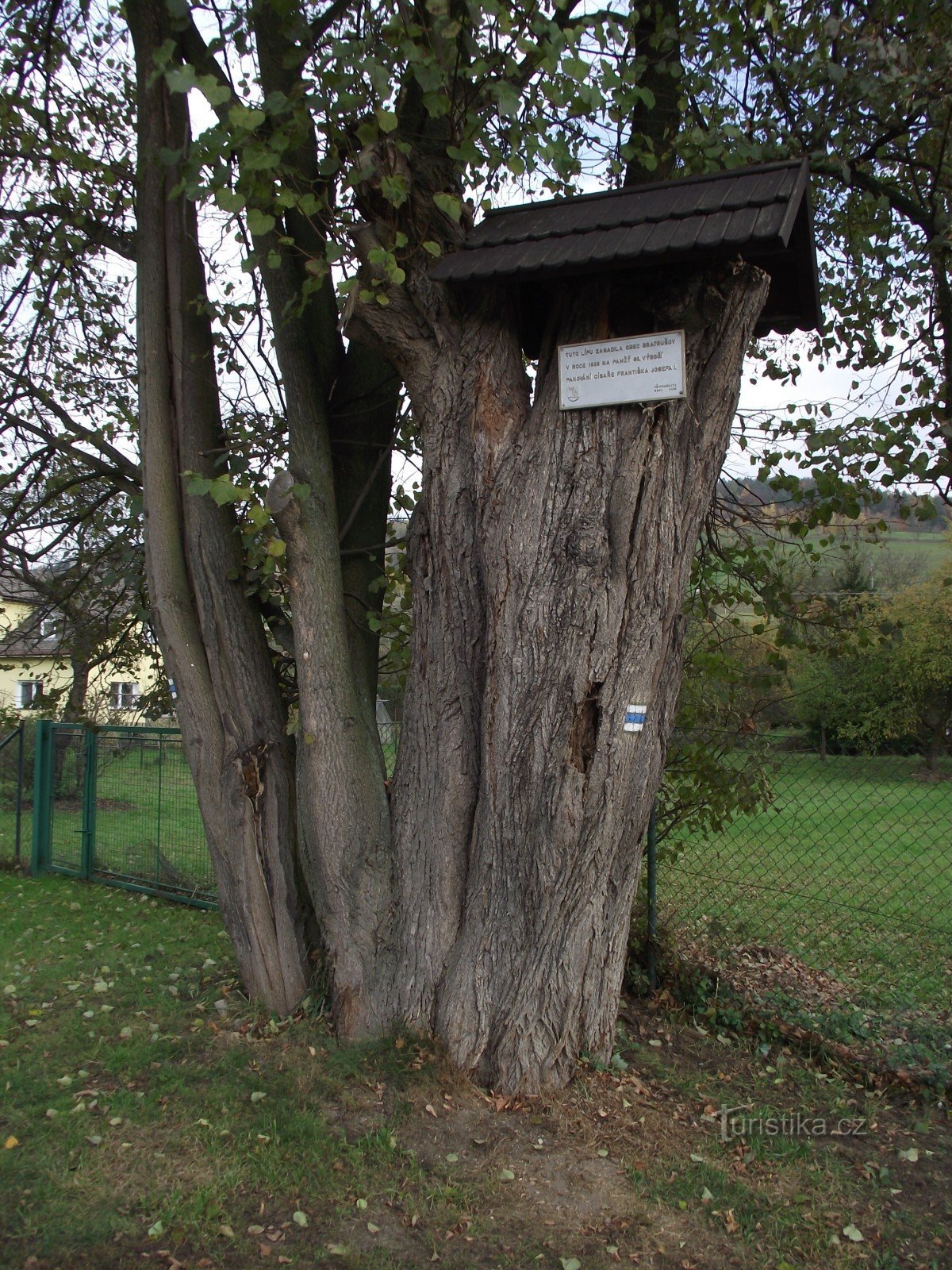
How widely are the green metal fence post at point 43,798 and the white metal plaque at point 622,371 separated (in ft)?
27.9

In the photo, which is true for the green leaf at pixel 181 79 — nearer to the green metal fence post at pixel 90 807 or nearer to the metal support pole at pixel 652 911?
the metal support pole at pixel 652 911

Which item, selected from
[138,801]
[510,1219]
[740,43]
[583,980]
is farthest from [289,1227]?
[138,801]

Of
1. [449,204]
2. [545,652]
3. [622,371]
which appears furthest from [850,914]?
[449,204]

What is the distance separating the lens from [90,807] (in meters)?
9.71

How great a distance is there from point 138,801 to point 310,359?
6.15 metres

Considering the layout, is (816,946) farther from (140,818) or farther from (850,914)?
(140,818)

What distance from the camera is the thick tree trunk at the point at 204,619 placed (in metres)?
4.78

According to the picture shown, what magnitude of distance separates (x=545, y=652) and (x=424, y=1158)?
1.99 metres

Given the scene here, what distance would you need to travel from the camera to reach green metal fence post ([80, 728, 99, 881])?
31.8 ft

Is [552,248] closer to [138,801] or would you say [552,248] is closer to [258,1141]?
[258,1141]

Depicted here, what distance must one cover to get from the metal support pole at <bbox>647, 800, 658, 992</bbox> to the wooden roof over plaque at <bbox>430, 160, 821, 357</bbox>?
280cm

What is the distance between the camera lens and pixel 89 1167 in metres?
3.48

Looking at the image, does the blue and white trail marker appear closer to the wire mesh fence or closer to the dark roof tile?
the dark roof tile

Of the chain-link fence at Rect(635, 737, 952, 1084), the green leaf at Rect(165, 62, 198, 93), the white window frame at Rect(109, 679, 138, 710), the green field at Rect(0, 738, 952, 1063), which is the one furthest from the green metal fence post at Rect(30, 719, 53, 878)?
the green leaf at Rect(165, 62, 198, 93)
